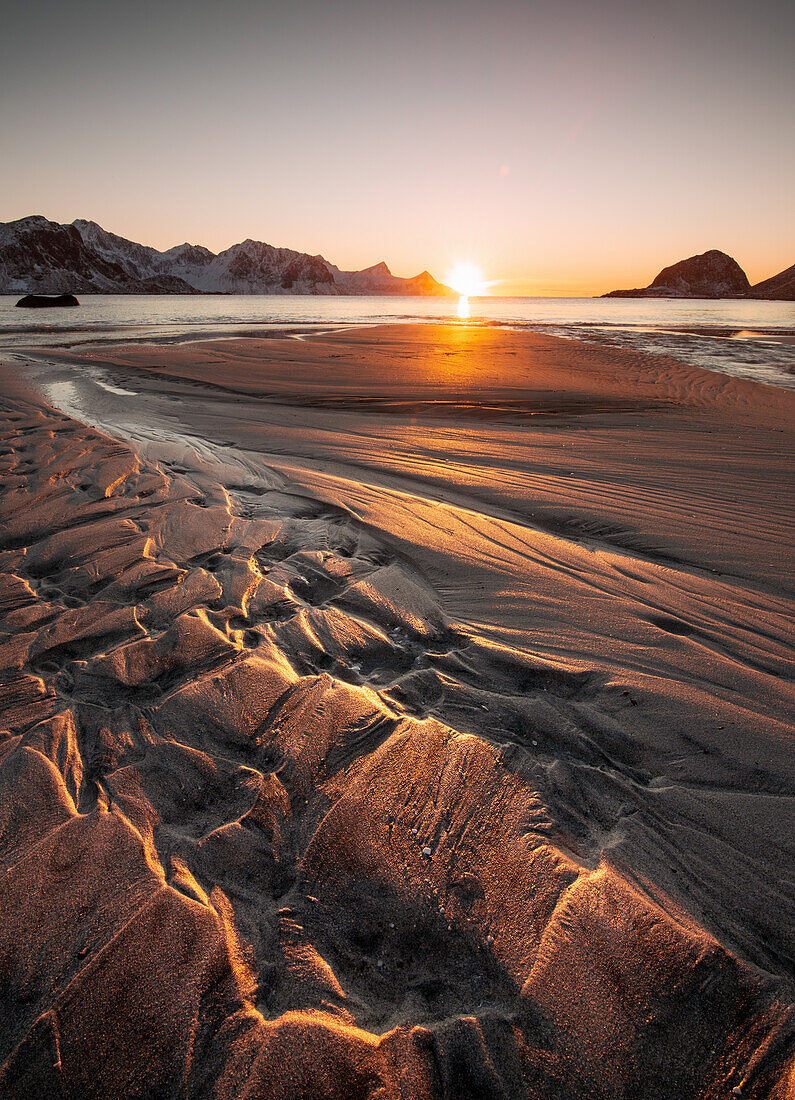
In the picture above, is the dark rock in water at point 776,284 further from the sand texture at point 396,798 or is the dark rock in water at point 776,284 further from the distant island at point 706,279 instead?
the sand texture at point 396,798

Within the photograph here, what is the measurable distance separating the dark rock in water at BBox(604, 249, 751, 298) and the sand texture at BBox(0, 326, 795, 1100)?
178m

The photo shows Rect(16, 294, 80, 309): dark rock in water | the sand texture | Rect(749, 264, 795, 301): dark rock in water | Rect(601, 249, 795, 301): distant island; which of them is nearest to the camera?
the sand texture

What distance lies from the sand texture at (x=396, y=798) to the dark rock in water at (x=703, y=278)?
178 metres

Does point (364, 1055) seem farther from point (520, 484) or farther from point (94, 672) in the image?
point (520, 484)

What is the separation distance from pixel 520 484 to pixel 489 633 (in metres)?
2.64

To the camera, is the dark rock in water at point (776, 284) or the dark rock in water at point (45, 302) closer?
the dark rock in water at point (45, 302)

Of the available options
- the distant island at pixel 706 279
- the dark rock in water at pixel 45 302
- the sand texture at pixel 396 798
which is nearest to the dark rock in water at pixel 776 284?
the distant island at pixel 706 279

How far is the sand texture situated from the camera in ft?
4.35

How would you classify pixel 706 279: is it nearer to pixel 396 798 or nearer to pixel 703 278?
pixel 703 278

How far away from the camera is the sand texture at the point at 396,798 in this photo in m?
1.33

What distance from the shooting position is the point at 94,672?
2.57m

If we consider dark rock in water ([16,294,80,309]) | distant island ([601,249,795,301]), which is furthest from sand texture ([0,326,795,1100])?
distant island ([601,249,795,301])

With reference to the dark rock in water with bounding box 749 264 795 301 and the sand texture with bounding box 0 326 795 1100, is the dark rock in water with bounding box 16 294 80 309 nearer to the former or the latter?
the sand texture with bounding box 0 326 795 1100

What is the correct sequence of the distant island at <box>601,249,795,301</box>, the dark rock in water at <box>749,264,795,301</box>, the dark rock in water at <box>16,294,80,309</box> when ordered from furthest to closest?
1. the distant island at <box>601,249,795,301</box>
2. the dark rock in water at <box>749,264,795,301</box>
3. the dark rock in water at <box>16,294,80,309</box>
